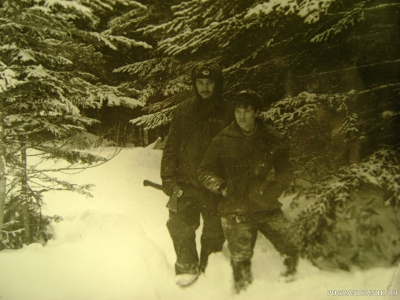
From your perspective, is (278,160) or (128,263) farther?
(128,263)

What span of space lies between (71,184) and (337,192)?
6.99 feet

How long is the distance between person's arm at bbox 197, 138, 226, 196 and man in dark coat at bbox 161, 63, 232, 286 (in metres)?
0.05

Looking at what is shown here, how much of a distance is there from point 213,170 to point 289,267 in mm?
907

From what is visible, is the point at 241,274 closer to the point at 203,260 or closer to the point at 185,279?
the point at 203,260

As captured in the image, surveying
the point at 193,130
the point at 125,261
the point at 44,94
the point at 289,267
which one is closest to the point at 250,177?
the point at 193,130

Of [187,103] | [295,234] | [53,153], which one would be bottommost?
[295,234]

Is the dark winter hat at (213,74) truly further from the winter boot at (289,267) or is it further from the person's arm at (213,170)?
the winter boot at (289,267)

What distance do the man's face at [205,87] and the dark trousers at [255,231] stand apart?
0.91m

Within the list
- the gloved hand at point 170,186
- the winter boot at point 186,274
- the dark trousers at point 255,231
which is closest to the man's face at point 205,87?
the gloved hand at point 170,186

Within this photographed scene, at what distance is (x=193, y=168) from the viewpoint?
2.26 m

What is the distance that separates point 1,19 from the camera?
225 cm

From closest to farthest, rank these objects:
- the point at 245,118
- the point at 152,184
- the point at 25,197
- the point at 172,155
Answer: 1. the point at 245,118
2. the point at 172,155
3. the point at 152,184
4. the point at 25,197

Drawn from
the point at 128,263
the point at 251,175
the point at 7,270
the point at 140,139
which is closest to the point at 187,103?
the point at 140,139

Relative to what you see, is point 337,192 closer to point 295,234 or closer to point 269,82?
point 295,234
